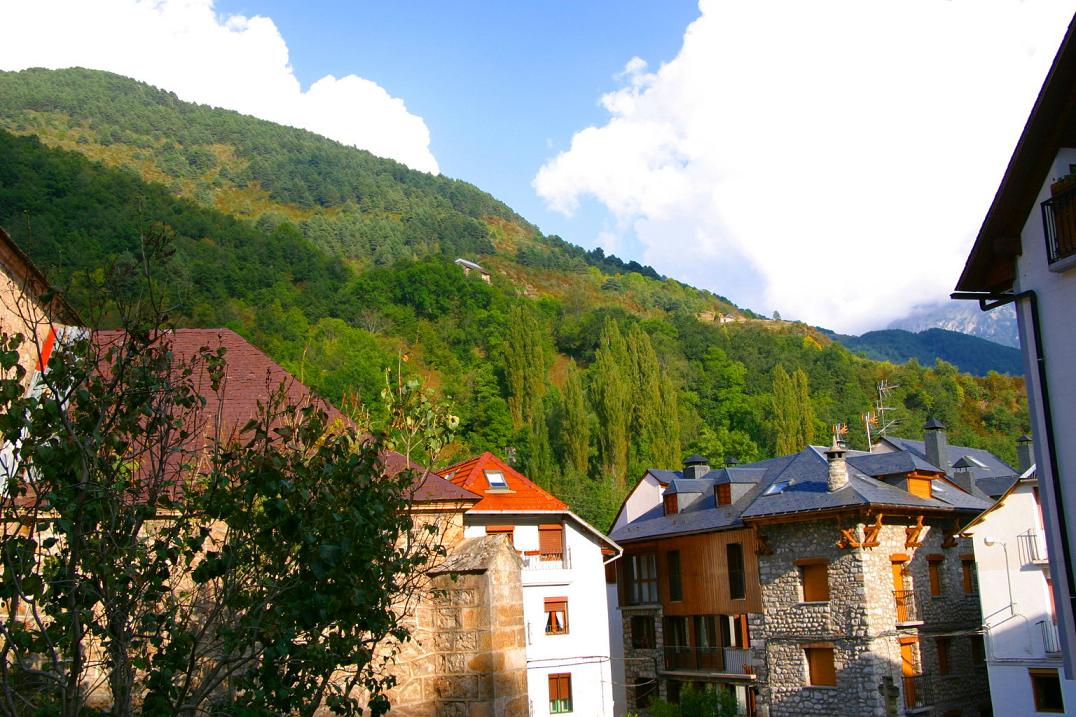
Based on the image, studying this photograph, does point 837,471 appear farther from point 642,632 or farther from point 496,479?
point 496,479

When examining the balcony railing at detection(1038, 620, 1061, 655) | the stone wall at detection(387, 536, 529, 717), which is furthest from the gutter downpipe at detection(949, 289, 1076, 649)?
the balcony railing at detection(1038, 620, 1061, 655)

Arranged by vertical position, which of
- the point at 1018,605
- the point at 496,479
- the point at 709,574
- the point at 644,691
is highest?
the point at 496,479

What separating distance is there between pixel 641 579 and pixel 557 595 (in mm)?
6301

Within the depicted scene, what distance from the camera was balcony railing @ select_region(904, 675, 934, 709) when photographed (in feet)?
82.8

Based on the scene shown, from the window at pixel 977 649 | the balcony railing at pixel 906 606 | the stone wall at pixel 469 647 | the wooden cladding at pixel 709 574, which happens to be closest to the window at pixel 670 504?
the wooden cladding at pixel 709 574

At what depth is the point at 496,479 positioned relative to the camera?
29000 mm

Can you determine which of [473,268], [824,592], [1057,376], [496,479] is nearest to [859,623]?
[824,592]

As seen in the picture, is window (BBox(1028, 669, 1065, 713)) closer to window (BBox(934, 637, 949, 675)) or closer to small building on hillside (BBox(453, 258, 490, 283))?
window (BBox(934, 637, 949, 675))

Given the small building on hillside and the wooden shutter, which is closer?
the wooden shutter

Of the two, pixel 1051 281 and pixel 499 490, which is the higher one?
pixel 1051 281

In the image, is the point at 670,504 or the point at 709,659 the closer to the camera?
the point at 709,659

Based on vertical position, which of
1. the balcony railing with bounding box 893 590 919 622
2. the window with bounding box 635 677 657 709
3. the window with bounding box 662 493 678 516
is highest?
the window with bounding box 662 493 678 516

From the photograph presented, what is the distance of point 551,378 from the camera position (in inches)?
3228

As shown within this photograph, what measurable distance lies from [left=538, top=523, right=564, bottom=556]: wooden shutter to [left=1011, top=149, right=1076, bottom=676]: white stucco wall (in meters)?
18.4
